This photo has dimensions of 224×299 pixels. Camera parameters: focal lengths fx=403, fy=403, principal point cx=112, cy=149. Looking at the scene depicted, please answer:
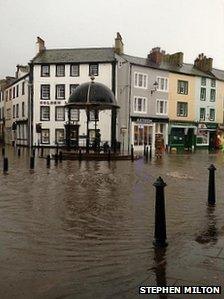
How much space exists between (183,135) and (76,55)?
1697cm

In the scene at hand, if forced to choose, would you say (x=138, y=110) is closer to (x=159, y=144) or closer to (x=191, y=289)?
(x=159, y=144)

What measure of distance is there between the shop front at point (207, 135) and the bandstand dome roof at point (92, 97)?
27.9 m

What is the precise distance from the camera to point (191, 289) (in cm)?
412

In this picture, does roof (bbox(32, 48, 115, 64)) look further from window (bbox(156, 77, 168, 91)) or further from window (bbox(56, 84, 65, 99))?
window (bbox(156, 77, 168, 91))

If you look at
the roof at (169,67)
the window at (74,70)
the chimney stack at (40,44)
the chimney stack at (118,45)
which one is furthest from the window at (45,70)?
the roof at (169,67)

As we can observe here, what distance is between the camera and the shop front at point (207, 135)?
53.8 metres

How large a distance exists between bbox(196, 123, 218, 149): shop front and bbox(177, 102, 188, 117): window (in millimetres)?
2986

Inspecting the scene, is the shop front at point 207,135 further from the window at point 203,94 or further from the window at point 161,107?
the window at point 161,107

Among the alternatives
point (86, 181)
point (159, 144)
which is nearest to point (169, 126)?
point (159, 144)

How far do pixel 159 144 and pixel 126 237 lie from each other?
23.6 m

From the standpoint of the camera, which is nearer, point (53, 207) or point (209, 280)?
point (209, 280)

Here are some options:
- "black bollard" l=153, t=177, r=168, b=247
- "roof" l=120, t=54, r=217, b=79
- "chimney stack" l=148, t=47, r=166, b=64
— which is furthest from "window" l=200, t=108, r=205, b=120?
"black bollard" l=153, t=177, r=168, b=247

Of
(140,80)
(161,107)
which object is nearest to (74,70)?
(140,80)

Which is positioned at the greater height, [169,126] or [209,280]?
[169,126]
